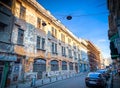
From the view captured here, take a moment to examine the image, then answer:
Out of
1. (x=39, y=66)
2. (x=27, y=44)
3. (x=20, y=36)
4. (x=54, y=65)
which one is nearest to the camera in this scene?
(x=20, y=36)

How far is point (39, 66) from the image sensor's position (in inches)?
804

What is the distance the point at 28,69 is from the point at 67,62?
16301 mm

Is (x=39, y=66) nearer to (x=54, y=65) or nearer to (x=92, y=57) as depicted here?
(x=54, y=65)

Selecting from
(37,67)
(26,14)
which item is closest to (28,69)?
(37,67)

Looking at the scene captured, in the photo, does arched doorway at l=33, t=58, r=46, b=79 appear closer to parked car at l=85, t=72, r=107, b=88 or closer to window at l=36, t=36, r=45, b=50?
window at l=36, t=36, r=45, b=50

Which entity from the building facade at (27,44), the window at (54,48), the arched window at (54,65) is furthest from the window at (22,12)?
the arched window at (54,65)

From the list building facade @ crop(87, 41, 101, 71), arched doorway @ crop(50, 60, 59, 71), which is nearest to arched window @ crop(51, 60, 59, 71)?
arched doorway @ crop(50, 60, 59, 71)

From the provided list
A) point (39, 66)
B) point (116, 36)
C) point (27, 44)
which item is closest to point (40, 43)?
point (39, 66)

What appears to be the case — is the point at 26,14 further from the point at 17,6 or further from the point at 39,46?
the point at 39,46

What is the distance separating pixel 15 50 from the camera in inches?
601

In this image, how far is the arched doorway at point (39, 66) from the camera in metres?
19.4

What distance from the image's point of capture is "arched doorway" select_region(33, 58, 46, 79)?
19436mm

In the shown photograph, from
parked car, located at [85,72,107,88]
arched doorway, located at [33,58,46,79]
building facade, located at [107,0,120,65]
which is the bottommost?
parked car, located at [85,72,107,88]

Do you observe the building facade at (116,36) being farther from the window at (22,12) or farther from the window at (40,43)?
the window at (40,43)
